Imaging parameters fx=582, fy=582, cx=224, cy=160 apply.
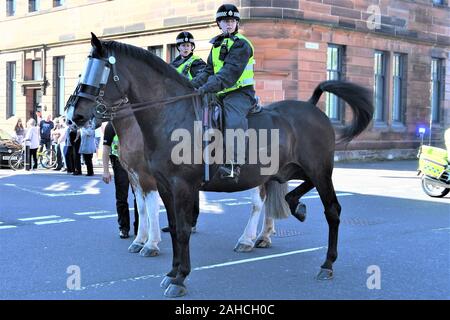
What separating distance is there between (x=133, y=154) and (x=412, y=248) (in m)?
3.94

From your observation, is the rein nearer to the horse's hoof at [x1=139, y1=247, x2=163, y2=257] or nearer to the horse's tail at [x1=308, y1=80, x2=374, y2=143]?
the horse's tail at [x1=308, y1=80, x2=374, y2=143]

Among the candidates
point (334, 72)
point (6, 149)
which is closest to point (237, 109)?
point (6, 149)

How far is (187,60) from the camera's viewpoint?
26.9ft

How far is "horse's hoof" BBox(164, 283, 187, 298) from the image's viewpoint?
5461mm

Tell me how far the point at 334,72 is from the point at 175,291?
70.7ft

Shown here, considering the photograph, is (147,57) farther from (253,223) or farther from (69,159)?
(69,159)

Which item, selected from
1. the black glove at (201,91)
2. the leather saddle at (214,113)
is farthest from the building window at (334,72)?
the black glove at (201,91)

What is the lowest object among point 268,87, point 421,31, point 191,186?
point 191,186

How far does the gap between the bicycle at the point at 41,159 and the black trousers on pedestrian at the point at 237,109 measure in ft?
55.3

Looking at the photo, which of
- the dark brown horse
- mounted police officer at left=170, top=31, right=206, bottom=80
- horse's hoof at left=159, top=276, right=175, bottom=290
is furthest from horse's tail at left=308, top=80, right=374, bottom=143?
horse's hoof at left=159, top=276, right=175, bottom=290

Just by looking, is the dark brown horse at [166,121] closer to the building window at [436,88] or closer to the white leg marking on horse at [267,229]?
the white leg marking on horse at [267,229]
